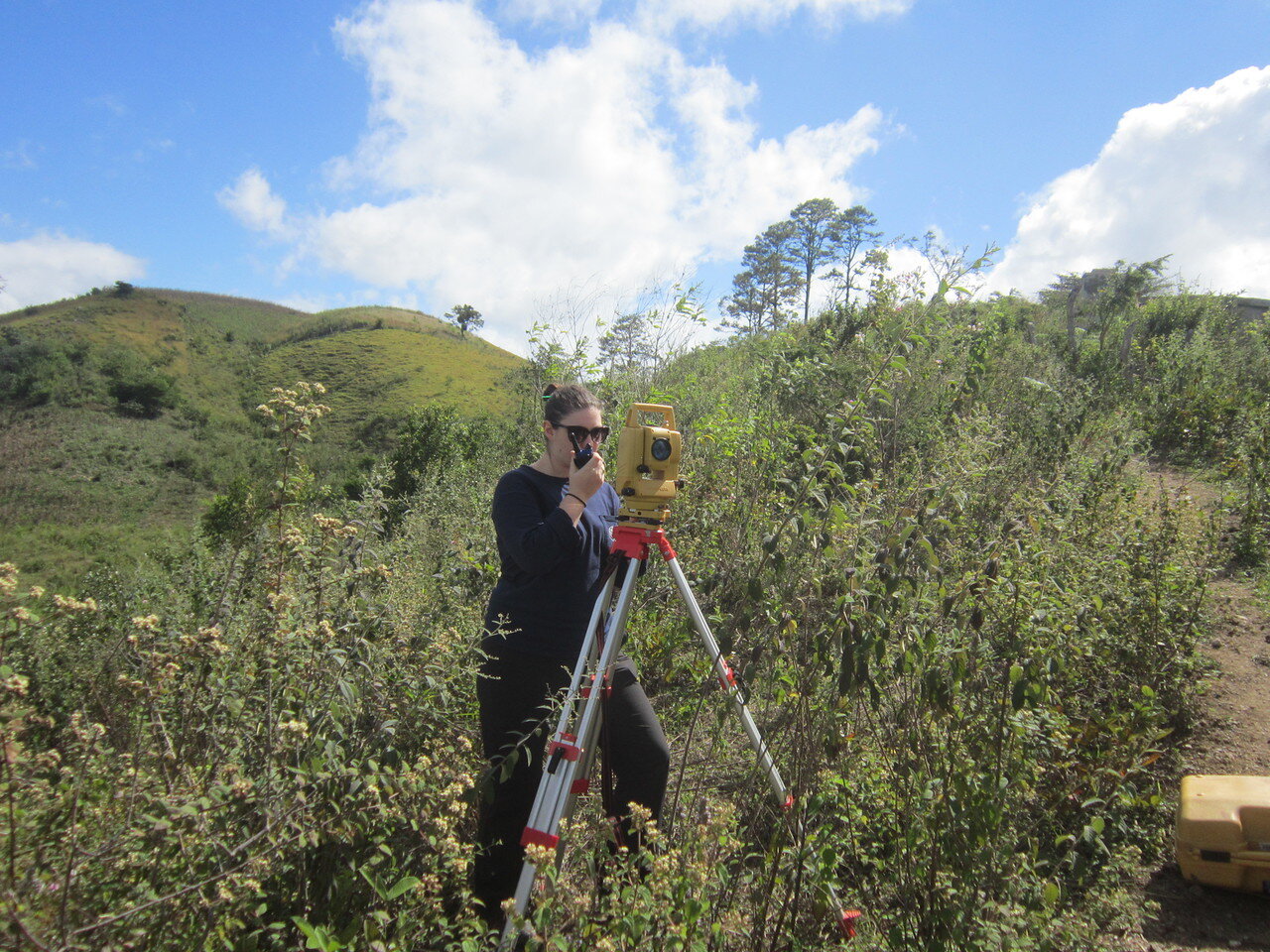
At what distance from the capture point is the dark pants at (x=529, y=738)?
191cm

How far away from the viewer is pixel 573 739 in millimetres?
1701

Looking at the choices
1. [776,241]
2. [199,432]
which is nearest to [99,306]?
[199,432]

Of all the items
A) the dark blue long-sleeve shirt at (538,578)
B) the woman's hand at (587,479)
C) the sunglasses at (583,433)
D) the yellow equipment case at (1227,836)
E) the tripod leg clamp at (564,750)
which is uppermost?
the sunglasses at (583,433)

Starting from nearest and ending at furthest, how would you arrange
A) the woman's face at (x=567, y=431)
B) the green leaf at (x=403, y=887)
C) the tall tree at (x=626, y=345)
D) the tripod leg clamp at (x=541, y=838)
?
the green leaf at (x=403, y=887)
the tripod leg clamp at (x=541, y=838)
the woman's face at (x=567, y=431)
the tall tree at (x=626, y=345)

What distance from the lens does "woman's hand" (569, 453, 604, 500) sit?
1.88m

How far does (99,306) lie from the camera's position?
343ft

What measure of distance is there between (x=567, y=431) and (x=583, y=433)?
0.18 ft

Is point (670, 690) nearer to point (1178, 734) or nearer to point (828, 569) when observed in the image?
point (828, 569)

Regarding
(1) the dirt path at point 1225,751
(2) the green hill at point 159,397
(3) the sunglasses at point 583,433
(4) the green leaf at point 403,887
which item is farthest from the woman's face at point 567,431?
(2) the green hill at point 159,397

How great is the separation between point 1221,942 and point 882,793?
109cm

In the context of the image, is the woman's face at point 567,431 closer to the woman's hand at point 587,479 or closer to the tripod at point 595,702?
the woman's hand at point 587,479

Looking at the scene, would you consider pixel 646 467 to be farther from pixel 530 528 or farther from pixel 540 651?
pixel 540 651

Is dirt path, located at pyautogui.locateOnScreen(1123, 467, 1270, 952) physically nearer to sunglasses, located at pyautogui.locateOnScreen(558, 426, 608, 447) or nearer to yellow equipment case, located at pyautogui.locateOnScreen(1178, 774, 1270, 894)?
yellow equipment case, located at pyautogui.locateOnScreen(1178, 774, 1270, 894)

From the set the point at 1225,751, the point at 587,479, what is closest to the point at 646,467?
the point at 587,479
